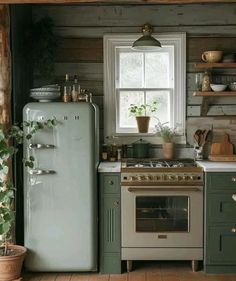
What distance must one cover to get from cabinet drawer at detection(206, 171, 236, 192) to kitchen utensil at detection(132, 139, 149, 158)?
Answer: 0.82 meters

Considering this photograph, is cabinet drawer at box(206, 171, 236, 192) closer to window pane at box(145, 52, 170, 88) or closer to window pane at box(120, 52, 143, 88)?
window pane at box(145, 52, 170, 88)

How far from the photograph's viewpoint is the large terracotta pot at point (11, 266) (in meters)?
4.03

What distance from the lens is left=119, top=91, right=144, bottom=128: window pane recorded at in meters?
5.06

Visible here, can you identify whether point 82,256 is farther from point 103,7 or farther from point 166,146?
point 103,7

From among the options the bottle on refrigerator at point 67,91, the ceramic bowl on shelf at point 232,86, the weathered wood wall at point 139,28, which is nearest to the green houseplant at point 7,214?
the bottle on refrigerator at point 67,91

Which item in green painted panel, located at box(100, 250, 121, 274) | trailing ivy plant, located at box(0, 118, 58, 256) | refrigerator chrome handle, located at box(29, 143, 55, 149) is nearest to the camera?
trailing ivy plant, located at box(0, 118, 58, 256)

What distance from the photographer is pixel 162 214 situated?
4.39m

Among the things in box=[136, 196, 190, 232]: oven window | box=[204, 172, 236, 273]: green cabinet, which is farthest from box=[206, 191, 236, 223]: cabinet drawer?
box=[136, 196, 190, 232]: oven window

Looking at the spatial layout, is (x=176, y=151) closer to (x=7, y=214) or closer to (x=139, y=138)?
(x=139, y=138)

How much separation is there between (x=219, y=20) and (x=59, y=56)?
164 cm

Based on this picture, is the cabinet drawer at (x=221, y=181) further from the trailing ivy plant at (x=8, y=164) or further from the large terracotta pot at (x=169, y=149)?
the trailing ivy plant at (x=8, y=164)

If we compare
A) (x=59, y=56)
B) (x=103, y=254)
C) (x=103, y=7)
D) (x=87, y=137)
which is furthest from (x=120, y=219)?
(x=103, y=7)

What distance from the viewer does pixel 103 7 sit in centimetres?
494

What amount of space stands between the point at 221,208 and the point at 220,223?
5.3 inches
